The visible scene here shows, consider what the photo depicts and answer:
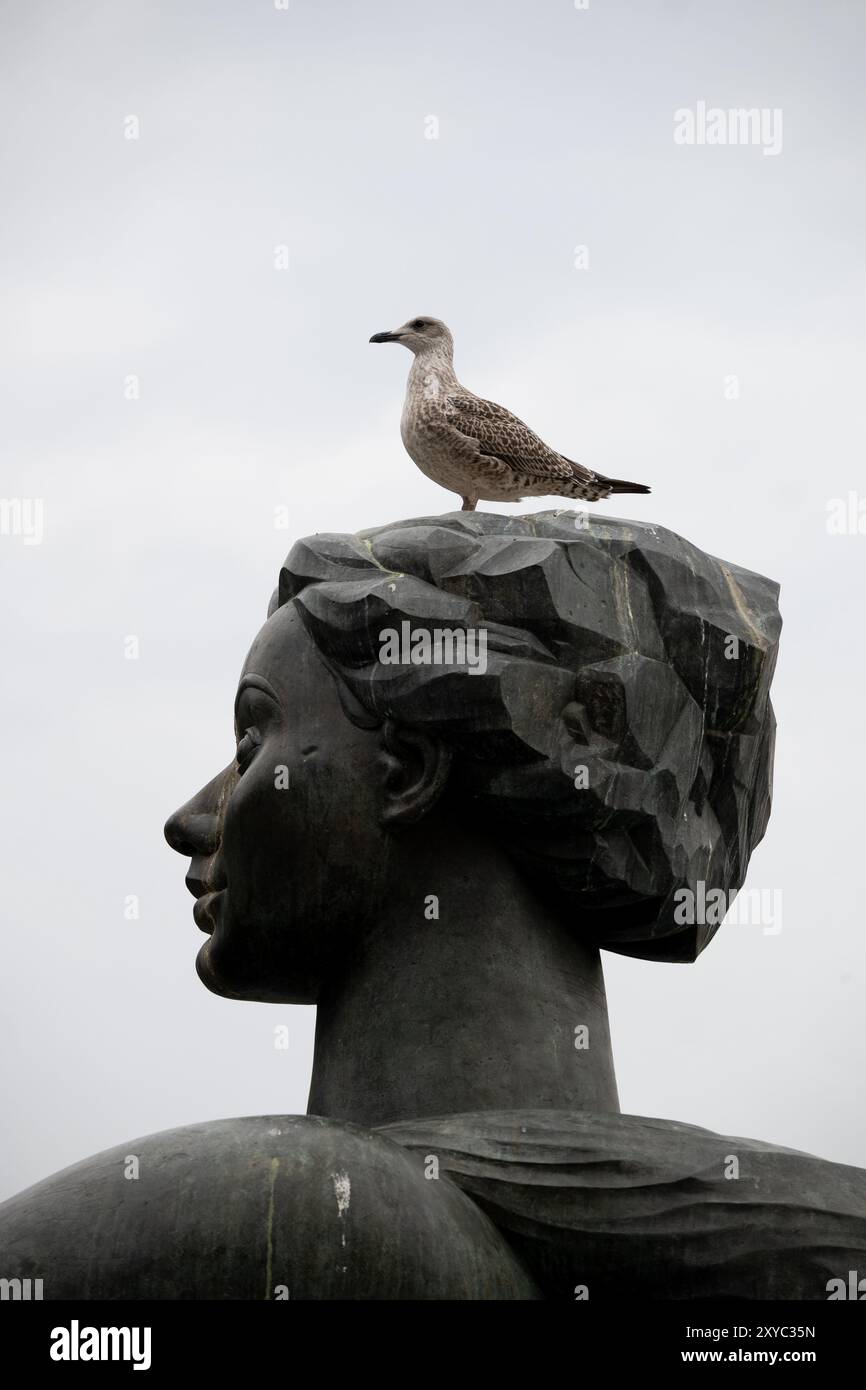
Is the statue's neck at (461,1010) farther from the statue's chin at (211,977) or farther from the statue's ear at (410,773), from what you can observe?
the statue's chin at (211,977)

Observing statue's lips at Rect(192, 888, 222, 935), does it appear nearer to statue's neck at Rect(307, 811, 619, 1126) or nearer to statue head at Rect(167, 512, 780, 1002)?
statue head at Rect(167, 512, 780, 1002)

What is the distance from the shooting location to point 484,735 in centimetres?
768

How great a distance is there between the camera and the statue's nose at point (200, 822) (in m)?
8.44

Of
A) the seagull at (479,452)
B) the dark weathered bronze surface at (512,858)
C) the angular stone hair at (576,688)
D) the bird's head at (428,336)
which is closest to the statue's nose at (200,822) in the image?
the dark weathered bronze surface at (512,858)

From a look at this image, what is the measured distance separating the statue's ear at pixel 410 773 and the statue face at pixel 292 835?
36mm

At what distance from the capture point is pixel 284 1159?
661 cm

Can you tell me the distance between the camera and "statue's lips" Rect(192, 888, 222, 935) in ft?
27.1

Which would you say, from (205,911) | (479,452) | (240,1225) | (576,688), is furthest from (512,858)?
(479,452)

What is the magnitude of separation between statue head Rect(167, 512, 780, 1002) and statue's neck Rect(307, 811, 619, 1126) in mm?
96

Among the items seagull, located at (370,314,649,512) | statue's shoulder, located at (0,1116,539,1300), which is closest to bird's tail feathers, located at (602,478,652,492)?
seagull, located at (370,314,649,512)
